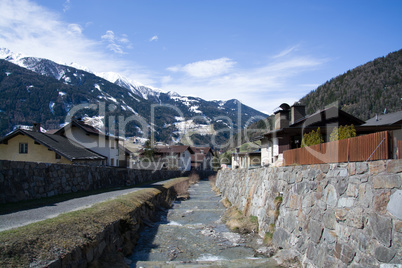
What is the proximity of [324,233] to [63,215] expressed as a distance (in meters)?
7.49

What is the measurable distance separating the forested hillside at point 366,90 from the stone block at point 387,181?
7621 cm

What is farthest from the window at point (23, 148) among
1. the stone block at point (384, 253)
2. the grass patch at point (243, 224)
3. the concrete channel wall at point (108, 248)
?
the stone block at point (384, 253)

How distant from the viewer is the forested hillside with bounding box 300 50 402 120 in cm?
7982

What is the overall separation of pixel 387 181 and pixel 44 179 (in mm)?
13251

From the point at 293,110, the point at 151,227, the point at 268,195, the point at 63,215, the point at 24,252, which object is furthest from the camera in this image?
the point at 293,110

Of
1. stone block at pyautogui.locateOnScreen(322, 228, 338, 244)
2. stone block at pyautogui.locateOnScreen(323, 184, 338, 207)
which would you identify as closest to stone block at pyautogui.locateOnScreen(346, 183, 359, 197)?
stone block at pyautogui.locateOnScreen(323, 184, 338, 207)

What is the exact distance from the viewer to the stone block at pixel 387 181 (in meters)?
6.08

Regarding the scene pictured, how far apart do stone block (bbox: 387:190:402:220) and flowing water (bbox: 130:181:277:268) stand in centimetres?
487

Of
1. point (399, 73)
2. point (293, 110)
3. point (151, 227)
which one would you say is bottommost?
point (151, 227)

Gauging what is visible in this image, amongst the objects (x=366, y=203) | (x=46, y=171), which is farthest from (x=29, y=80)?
(x=366, y=203)

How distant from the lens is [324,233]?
8.44 m

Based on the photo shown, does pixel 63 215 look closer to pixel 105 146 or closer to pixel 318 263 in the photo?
pixel 318 263

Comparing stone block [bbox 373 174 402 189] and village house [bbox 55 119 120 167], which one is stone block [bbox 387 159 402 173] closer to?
stone block [bbox 373 174 402 189]

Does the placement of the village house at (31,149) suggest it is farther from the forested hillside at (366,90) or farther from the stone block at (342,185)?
the forested hillside at (366,90)
